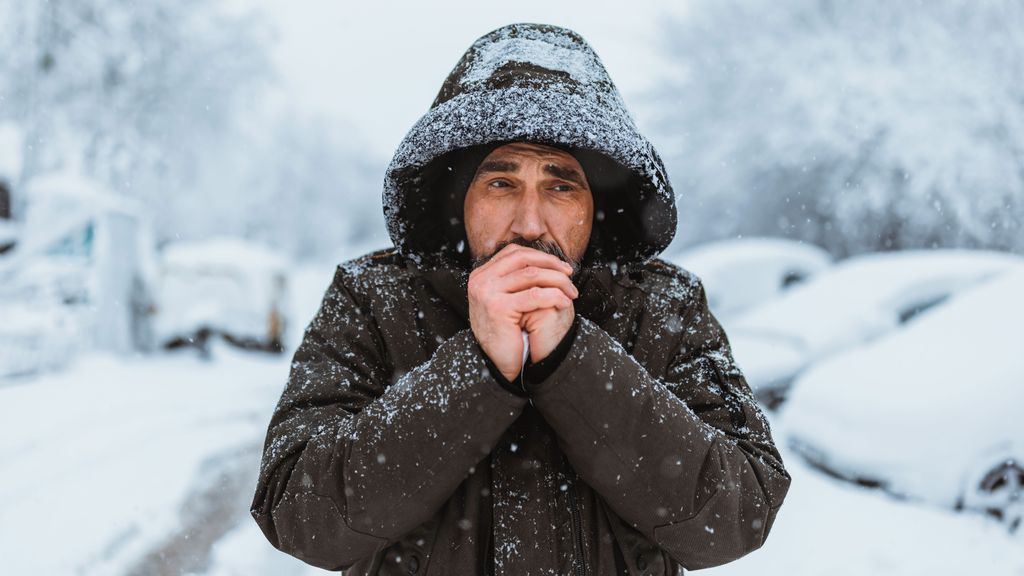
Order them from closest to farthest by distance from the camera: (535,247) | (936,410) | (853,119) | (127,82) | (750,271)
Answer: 1. (535,247)
2. (936,410)
3. (750,271)
4. (853,119)
5. (127,82)

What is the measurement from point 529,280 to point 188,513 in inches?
154

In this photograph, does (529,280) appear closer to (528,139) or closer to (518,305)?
(518,305)

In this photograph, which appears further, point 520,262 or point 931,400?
point 931,400

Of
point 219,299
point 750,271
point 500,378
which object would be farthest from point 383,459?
point 219,299

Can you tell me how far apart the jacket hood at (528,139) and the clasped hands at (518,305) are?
0.42 m

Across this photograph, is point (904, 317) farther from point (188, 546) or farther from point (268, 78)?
point (268, 78)

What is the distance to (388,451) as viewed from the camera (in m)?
1.12

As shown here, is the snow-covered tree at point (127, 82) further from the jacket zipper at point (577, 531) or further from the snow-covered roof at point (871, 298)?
the jacket zipper at point (577, 531)

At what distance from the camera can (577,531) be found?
1264 mm

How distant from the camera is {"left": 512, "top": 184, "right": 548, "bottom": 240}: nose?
56.8 inches

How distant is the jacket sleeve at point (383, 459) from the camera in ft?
3.67

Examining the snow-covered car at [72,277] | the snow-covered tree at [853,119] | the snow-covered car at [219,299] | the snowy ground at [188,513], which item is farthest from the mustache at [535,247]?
the snow-covered tree at [853,119]

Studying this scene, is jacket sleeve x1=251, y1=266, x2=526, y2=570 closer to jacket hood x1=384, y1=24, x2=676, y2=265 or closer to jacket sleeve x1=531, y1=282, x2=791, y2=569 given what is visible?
jacket sleeve x1=531, y1=282, x2=791, y2=569

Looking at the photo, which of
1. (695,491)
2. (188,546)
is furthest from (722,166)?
(695,491)
